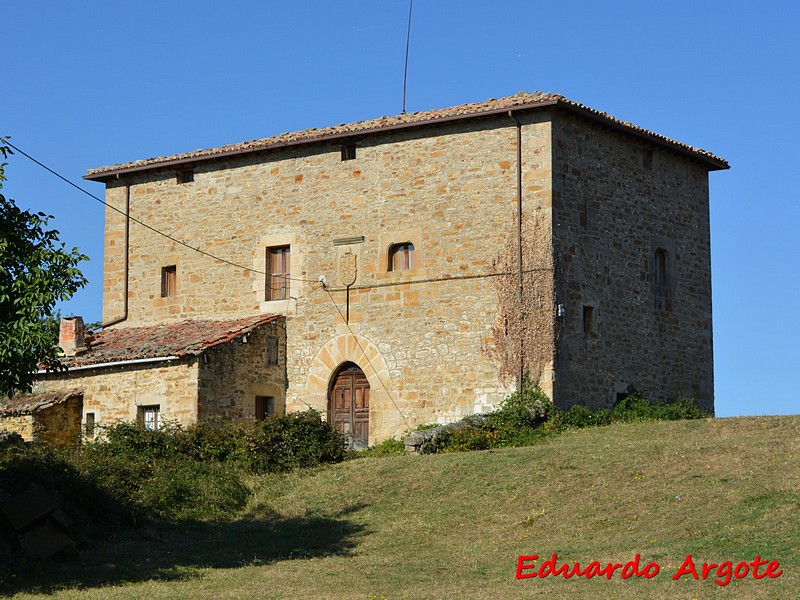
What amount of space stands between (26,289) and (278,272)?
13.0 m

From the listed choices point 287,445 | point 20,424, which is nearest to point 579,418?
point 287,445

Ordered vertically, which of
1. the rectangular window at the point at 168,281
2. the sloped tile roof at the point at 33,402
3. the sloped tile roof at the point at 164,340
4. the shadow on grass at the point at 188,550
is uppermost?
the rectangular window at the point at 168,281

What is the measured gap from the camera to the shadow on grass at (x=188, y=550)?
16703 millimetres

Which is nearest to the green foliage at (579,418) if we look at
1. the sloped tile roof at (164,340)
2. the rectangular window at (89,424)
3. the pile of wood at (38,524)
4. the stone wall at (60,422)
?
the sloped tile roof at (164,340)

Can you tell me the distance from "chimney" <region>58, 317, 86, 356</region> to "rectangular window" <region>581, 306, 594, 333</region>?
11.2 meters

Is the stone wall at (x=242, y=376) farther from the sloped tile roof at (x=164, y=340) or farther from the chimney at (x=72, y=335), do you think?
the chimney at (x=72, y=335)

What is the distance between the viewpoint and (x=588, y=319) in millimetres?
26703

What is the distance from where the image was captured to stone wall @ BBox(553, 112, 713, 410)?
26.2 metres

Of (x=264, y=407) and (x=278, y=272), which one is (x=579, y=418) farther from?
(x=278, y=272)

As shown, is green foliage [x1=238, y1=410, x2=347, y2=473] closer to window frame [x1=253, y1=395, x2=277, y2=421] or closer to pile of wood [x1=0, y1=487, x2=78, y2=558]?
window frame [x1=253, y1=395, x2=277, y2=421]

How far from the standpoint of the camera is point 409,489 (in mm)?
21156

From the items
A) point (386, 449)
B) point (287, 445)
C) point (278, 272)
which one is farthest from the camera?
point (278, 272)

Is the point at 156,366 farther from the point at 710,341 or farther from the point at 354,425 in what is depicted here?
the point at 710,341

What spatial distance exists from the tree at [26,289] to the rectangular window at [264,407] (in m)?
11.2
